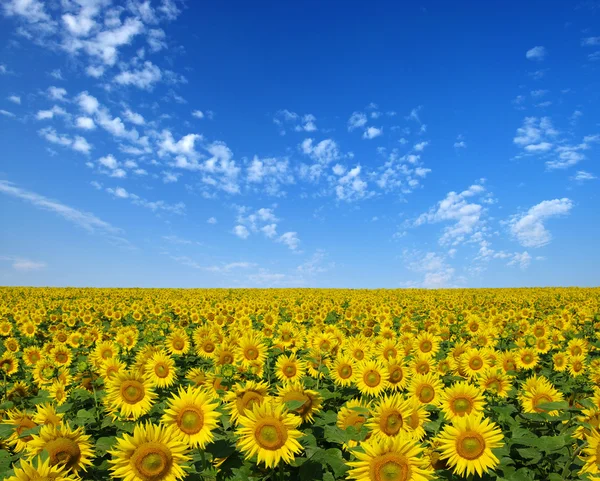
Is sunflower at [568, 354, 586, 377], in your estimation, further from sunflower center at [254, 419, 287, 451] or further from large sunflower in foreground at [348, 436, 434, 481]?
sunflower center at [254, 419, 287, 451]

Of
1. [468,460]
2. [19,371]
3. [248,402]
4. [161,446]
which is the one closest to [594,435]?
[468,460]

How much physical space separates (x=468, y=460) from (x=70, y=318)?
16.3 metres

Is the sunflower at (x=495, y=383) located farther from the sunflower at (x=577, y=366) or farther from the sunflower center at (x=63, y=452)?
the sunflower center at (x=63, y=452)

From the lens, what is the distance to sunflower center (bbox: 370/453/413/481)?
2.89m

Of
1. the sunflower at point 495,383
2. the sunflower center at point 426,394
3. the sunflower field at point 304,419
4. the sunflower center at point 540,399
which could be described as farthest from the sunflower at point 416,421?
the sunflower at point 495,383

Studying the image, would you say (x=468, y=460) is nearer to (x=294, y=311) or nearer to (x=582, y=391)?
(x=582, y=391)

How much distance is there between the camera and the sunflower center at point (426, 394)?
5074 mm

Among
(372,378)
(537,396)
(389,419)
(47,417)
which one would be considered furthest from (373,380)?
(47,417)

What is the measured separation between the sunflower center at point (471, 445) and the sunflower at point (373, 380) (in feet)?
7.29

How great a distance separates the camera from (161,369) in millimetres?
5742

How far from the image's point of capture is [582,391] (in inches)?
270

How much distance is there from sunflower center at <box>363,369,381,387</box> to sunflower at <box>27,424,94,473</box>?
345cm

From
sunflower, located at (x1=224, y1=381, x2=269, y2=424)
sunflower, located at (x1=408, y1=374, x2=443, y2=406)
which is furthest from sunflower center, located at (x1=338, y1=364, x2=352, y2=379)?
sunflower, located at (x1=224, y1=381, x2=269, y2=424)

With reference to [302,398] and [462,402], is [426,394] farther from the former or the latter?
[302,398]
